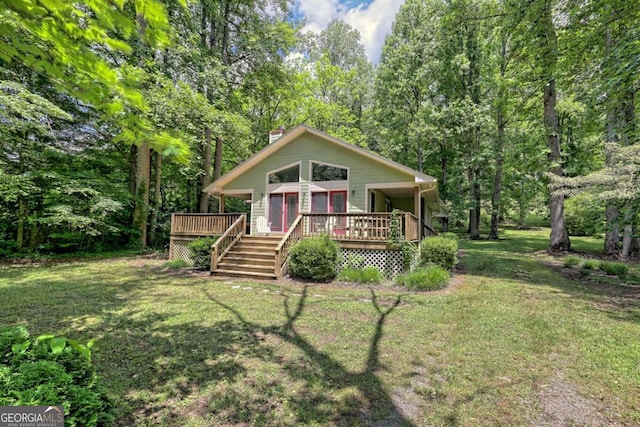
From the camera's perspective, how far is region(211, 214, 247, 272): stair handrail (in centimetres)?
1002

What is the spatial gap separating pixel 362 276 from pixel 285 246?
2.80 m

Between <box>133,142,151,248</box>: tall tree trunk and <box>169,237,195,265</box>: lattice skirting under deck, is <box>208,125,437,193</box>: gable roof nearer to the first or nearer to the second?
<box>169,237,195,265</box>: lattice skirting under deck

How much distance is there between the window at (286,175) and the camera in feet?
41.4

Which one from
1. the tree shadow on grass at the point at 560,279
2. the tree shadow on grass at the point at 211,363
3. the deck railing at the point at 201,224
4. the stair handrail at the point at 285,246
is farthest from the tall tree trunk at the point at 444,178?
the tree shadow on grass at the point at 211,363

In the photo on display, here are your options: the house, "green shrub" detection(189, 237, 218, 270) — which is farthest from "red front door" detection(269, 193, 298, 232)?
"green shrub" detection(189, 237, 218, 270)

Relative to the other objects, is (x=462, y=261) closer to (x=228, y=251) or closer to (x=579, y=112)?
(x=228, y=251)

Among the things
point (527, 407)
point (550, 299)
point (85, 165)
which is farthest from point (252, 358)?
point (85, 165)

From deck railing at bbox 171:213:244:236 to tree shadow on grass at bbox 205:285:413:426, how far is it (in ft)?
26.0

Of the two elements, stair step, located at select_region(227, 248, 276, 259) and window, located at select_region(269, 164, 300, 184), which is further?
window, located at select_region(269, 164, 300, 184)

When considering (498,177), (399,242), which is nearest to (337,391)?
(399,242)

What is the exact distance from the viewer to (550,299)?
673 centimetres

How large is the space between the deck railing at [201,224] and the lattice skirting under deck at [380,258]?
4755mm

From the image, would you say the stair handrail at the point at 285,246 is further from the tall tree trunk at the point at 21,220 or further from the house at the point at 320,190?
the tall tree trunk at the point at 21,220

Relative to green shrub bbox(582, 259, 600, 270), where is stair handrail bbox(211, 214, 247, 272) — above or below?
above
